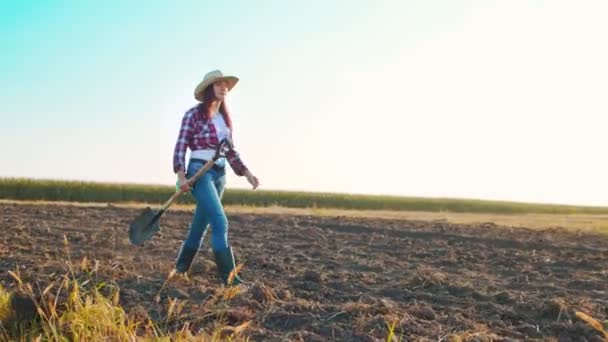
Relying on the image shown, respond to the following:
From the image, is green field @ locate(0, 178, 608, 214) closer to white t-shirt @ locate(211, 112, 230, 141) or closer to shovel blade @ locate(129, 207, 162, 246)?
shovel blade @ locate(129, 207, 162, 246)

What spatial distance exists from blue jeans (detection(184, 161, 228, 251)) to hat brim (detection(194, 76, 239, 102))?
64cm

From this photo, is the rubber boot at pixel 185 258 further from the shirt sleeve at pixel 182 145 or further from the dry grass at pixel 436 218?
the dry grass at pixel 436 218

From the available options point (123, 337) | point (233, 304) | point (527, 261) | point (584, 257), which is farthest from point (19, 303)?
point (584, 257)

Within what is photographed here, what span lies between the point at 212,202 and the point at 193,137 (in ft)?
2.06

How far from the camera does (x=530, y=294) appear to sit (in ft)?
23.8

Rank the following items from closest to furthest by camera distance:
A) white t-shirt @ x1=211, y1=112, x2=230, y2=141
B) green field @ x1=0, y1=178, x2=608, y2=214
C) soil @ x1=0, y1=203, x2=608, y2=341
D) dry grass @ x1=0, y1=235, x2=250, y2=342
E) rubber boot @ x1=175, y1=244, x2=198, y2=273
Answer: dry grass @ x1=0, y1=235, x2=250, y2=342, soil @ x1=0, y1=203, x2=608, y2=341, white t-shirt @ x1=211, y1=112, x2=230, y2=141, rubber boot @ x1=175, y1=244, x2=198, y2=273, green field @ x1=0, y1=178, x2=608, y2=214

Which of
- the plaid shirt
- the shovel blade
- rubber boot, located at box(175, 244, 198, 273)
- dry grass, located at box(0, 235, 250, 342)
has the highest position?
the plaid shirt

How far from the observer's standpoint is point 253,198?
38.3 m

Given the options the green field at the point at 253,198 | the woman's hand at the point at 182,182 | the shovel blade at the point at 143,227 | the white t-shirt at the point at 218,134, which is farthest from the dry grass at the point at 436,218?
the woman's hand at the point at 182,182

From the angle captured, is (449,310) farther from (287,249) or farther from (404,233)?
(404,233)

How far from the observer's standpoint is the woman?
6398 mm

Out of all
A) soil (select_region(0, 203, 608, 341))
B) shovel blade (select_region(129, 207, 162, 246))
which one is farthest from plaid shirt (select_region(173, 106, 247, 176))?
soil (select_region(0, 203, 608, 341))

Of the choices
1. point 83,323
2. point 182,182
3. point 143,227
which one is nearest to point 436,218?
point 143,227

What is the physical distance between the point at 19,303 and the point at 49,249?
183 inches
